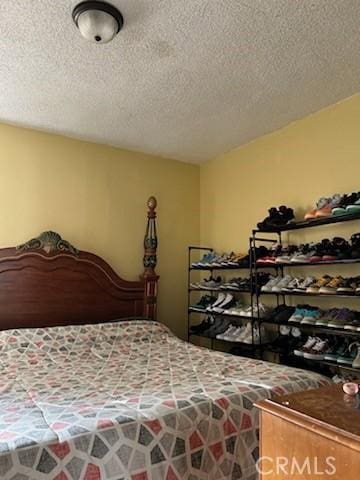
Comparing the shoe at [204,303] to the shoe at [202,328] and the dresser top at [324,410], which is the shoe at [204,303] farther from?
the dresser top at [324,410]

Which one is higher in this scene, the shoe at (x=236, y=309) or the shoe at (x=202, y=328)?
the shoe at (x=236, y=309)

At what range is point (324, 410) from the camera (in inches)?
38.9

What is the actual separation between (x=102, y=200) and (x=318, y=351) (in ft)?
7.00

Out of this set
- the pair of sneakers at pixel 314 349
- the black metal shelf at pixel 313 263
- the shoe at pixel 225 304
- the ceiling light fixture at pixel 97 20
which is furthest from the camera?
the shoe at pixel 225 304

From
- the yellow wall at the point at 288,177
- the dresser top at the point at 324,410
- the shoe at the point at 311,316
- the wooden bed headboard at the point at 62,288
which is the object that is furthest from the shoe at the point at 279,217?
the dresser top at the point at 324,410

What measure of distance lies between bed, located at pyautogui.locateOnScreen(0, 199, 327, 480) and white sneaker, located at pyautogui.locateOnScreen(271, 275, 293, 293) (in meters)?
0.62

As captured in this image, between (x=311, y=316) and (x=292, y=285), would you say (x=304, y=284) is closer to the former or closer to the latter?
(x=292, y=285)

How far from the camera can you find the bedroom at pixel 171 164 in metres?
1.49

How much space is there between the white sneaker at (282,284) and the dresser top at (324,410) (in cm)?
146

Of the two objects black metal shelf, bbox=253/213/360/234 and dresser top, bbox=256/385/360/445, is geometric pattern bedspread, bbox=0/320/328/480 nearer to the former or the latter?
dresser top, bbox=256/385/360/445

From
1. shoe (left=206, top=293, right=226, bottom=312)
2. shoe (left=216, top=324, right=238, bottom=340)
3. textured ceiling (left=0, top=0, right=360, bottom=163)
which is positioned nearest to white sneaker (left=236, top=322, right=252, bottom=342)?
Answer: shoe (left=216, top=324, right=238, bottom=340)

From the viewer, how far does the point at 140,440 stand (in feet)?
4.16

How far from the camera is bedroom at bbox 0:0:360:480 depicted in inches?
58.6

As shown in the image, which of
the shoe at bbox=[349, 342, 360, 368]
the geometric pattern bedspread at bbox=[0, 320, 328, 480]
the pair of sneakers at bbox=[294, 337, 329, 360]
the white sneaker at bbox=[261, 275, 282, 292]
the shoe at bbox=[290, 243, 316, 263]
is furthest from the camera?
the white sneaker at bbox=[261, 275, 282, 292]
